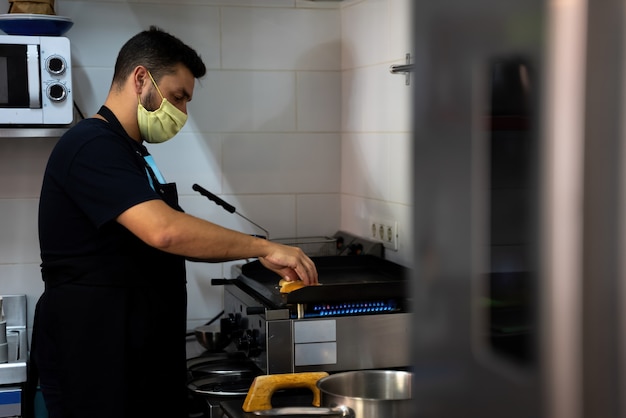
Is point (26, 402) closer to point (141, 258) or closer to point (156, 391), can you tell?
point (156, 391)

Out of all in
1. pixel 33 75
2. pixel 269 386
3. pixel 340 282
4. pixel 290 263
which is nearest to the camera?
pixel 269 386

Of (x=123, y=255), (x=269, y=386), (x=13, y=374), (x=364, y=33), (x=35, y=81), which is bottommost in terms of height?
(x=13, y=374)

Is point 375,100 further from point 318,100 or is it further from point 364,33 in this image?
point 318,100

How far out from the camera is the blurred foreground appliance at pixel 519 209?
0.38 metres

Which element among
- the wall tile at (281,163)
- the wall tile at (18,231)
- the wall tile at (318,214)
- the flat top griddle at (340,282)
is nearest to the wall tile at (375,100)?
the wall tile at (281,163)

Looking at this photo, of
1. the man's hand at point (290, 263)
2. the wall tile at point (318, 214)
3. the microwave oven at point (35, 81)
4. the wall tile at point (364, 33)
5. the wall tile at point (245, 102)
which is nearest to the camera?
the man's hand at point (290, 263)

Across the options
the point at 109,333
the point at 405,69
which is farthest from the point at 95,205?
the point at 405,69

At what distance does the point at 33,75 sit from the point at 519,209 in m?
2.24

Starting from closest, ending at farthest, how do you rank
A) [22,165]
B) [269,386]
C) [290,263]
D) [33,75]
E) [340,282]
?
1. [269,386]
2. [290,263]
3. [340,282]
4. [33,75]
5. [22,165]

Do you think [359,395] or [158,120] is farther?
[158,120]

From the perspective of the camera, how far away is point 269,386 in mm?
1767

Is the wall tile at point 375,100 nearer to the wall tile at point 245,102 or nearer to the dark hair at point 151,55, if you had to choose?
the wall tile at point 245,102

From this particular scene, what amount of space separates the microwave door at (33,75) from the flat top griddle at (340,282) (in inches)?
29.4

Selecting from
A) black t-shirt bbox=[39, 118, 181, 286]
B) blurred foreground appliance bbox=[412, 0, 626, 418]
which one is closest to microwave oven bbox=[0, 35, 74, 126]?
black t-shirt bbox=[39, 118, 181, 286]
